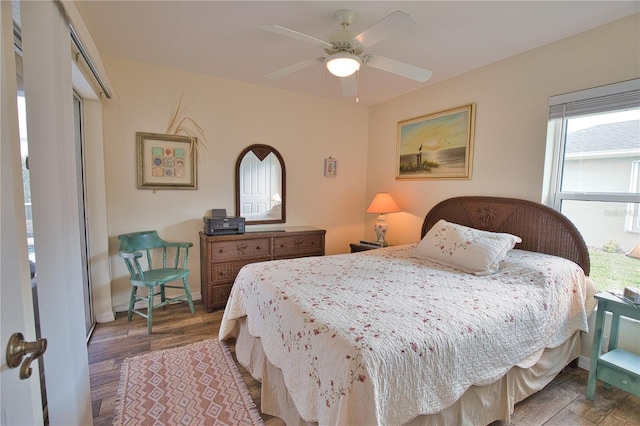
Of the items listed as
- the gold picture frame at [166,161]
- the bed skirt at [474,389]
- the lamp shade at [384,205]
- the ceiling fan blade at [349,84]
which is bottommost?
the bed skirt at [474,389]

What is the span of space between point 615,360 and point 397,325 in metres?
1.59

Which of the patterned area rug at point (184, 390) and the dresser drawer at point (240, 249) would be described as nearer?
the patterned area rug at point (184, 390)

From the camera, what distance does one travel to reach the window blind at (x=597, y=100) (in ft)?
6.53

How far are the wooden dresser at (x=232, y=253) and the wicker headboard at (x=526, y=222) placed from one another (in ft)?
5.57

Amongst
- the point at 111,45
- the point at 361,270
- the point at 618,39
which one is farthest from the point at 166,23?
the point at 618,39

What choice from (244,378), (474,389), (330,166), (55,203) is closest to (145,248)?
(244,378)

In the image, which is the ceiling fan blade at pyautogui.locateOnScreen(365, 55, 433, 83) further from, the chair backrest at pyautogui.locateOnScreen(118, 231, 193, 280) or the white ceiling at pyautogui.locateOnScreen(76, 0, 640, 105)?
the chair backrest at pyautogui.locateOnScreen(118, 231, 193, 280)

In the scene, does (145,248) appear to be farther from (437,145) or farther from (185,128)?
(437,145)

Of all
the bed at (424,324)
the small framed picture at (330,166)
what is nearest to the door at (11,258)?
the bed at (424,324)

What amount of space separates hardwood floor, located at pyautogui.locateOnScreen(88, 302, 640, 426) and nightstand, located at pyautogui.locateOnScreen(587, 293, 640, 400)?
0.12 m

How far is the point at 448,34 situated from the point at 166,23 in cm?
210

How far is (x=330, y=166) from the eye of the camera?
4043 mm

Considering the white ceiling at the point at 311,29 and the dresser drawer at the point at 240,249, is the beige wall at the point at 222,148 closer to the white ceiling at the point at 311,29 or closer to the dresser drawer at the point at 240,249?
the white ceiling at the point at 311,29

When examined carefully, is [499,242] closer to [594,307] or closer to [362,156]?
[594,307]
